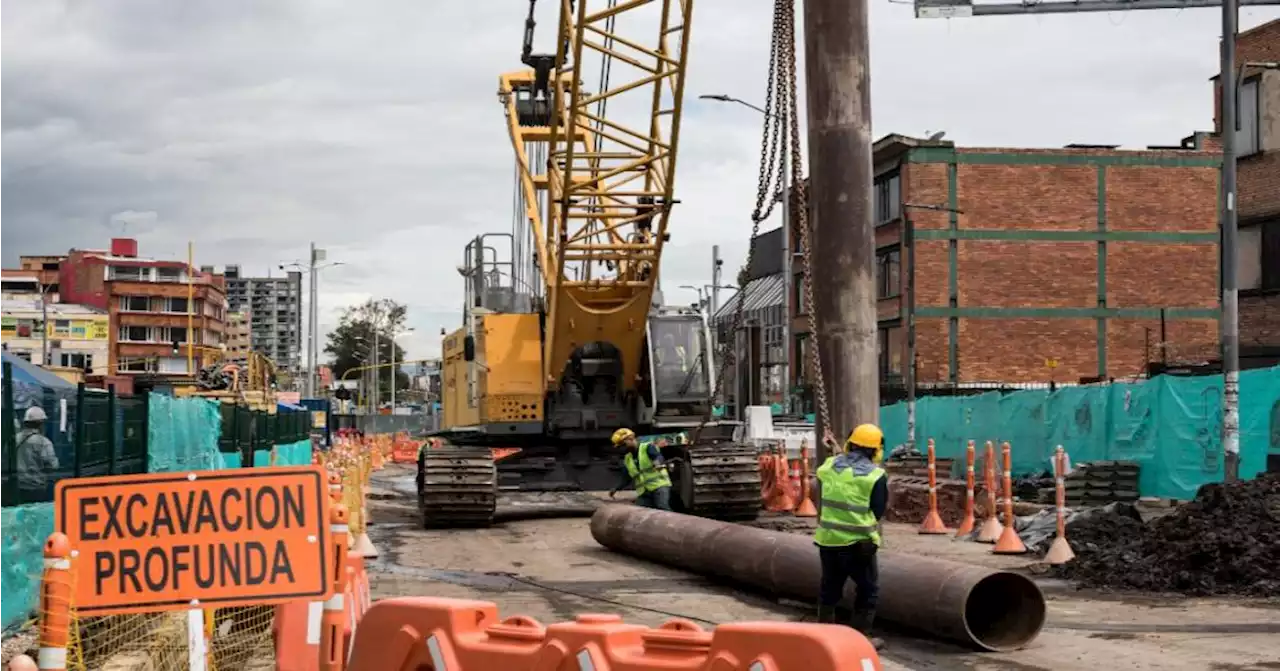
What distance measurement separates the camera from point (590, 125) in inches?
888

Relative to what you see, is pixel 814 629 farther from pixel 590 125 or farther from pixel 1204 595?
pixel 590 125

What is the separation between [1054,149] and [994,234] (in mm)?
3996

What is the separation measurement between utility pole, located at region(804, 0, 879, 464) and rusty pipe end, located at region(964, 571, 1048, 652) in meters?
1.55

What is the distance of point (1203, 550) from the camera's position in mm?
14219

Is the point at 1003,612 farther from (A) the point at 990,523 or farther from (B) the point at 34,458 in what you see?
(A) the point at 990,523

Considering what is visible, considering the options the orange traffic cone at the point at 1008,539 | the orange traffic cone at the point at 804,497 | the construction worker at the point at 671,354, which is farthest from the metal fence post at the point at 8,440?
the orange traffic cone at the point at 804,497

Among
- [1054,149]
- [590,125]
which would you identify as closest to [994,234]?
[1054,149]

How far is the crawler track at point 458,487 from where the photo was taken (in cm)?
2130

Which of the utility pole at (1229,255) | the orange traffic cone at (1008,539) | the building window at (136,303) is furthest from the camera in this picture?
the building window at (136,303)

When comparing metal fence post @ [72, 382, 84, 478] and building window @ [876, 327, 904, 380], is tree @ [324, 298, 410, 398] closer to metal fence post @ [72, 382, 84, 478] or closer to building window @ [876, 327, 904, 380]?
building window @ [876, 327, 904, 380]

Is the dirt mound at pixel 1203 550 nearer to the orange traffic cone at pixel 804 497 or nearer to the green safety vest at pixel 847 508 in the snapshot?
the green safety vest at pixel 847 508

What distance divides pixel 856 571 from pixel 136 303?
459 feet

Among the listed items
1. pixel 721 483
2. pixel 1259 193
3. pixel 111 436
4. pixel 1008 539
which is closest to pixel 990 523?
pixel 1008 539

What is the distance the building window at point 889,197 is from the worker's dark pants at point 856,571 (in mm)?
46306
